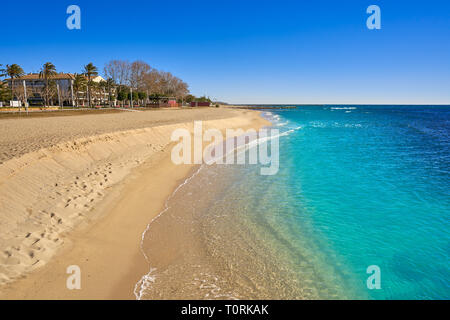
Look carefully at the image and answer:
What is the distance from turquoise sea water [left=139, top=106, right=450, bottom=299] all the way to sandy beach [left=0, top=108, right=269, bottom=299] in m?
0.76

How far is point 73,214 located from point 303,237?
21.7ft

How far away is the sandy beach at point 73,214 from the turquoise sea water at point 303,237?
0.76 meters

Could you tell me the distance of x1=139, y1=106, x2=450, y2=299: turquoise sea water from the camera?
5.13 metres

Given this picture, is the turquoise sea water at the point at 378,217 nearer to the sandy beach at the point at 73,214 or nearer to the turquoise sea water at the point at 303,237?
the turquoise sea water at the point at 303,237

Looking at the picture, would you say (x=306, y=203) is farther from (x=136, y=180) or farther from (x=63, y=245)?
(x=63, y=245)

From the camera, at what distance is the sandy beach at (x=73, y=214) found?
4.71 meters

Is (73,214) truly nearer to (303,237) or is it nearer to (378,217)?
(303,237)

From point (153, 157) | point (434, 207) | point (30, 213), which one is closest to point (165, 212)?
point (30, 213)

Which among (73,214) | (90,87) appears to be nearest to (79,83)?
(90,87)

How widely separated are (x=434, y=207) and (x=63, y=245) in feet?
41.5

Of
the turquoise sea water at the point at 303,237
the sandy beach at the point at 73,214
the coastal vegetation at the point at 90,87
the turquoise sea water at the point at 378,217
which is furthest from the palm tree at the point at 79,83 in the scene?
the turquoise sea water at the point at 378,217

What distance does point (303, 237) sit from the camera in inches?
280

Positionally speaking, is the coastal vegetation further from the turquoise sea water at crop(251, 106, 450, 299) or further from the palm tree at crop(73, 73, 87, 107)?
the turquoise sea water at crop(251, 106, 450, 299)
